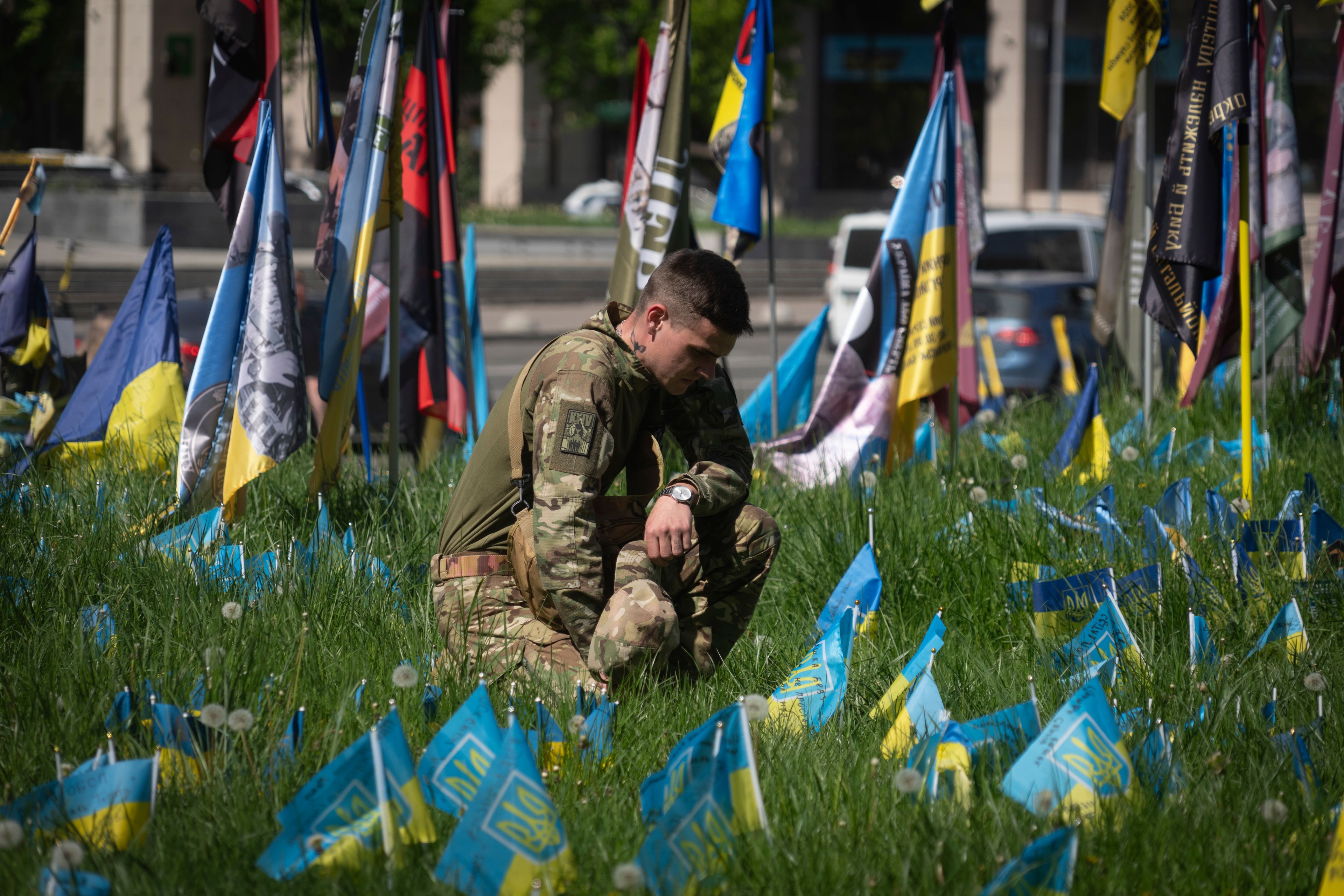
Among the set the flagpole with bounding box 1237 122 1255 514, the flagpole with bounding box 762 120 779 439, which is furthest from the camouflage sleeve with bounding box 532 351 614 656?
the flagpole with bounding box 762 120 779 439

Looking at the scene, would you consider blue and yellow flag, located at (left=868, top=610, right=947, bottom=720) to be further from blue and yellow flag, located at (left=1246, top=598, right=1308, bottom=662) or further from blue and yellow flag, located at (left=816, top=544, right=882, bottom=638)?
blue and yellow flag, located at (left=1246, top=598, right=1308, bottom=662)

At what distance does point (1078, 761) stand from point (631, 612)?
1.07 m

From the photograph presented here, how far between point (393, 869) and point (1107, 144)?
→ 125 feet

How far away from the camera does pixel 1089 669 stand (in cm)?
331

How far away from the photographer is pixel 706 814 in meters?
2.31

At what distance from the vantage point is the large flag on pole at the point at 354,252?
458cm

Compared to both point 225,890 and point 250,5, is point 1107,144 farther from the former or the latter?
point 225,890

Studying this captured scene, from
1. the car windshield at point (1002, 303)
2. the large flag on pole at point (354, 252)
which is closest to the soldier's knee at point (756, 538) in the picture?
the large flag on pole at point (354, 252)

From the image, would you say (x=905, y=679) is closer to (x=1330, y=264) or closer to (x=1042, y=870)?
(x=1042, y=870)

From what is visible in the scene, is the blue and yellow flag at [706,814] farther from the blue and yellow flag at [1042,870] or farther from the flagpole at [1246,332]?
the flagpole at [1246,332]

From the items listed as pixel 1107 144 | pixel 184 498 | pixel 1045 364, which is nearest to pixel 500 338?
pixel 1045 364

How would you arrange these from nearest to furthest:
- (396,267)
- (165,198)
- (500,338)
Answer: (396,267)
(500,338)
(165,198)


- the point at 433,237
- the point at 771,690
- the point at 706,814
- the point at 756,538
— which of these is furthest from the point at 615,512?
the point at 433,237

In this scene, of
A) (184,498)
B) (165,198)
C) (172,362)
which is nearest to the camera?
(184,498)
